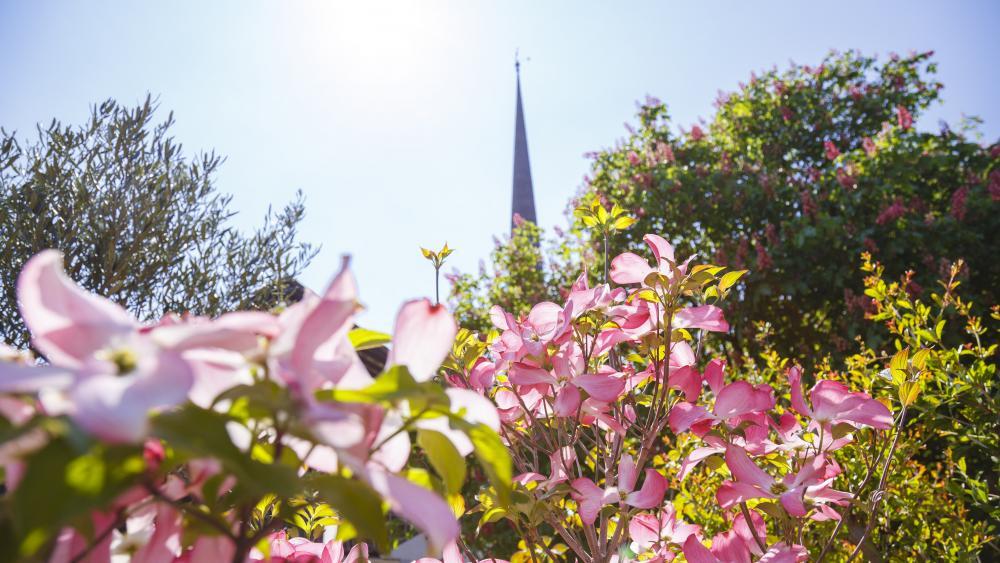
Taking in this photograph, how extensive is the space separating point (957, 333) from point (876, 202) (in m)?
1.33

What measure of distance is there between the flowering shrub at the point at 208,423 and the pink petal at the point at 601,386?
1.59 feet

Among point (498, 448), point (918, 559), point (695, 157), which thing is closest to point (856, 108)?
point (695, 157)

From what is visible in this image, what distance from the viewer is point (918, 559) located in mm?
1976

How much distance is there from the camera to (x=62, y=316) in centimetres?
35

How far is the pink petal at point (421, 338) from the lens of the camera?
0.46 metres

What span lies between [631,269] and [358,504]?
2.44 ft

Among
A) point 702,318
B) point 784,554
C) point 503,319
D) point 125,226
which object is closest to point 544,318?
point 503,319

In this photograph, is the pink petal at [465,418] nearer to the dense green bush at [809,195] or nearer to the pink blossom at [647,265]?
the pink blossom at [647,265]

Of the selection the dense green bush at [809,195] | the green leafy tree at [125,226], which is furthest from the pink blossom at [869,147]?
the green leafy tree at [125,226]

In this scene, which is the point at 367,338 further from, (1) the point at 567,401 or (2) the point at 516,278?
(2) the point at 516,278

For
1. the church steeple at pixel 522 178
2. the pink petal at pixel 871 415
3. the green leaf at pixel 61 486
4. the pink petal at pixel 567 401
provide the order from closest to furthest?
the green leaf at pixel 61 486, the pink petal at pixel 871 415, the pink petal at pixel 567 401, the church steeple at pixel 522 178

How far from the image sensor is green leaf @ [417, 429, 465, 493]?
1.45 feet

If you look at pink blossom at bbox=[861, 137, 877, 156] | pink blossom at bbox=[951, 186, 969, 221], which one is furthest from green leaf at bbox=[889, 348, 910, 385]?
pink blossom at bbox=[861, 137, 877, 156]

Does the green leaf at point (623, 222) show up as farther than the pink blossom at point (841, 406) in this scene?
Yes
